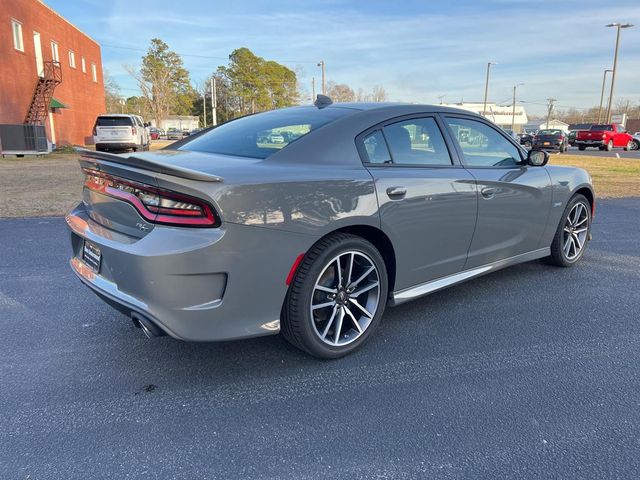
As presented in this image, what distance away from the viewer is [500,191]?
12.4 feet

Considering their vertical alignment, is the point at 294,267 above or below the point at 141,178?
below

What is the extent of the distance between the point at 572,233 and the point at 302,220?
345 cm

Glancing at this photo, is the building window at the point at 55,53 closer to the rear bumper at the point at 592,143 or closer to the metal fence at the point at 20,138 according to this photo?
the metal fence at the point at 20,138

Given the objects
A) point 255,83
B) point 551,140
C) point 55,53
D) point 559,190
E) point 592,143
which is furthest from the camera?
point 255,83

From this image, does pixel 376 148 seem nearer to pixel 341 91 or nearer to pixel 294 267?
pixel 294 267

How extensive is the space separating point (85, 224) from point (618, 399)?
3175mm

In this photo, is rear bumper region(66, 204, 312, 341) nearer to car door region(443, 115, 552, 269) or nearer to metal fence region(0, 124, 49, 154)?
car door region(443, 115, 552, 269)

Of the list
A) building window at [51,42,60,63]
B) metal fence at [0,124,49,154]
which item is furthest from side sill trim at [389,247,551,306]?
building window at [51,42,60,63]

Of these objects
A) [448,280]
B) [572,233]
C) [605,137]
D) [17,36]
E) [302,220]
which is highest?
[17,36]

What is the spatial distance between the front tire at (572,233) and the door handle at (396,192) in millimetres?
2305

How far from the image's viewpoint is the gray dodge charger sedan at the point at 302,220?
7.79ft

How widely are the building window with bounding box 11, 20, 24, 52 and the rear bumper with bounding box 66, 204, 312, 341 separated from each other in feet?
75.9

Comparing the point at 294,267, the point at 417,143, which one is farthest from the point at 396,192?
the point at 294,267

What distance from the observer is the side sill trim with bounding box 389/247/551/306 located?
10.8 feet
